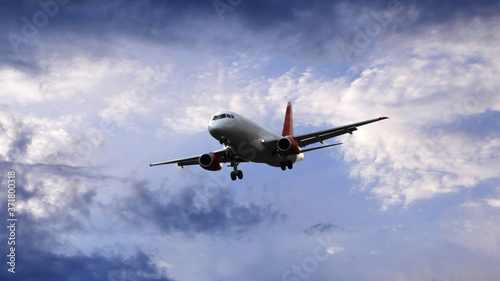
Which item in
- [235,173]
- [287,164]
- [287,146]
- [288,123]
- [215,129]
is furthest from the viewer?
[288,123]

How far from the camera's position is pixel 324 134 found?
45344 millimetres

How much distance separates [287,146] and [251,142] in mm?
3712

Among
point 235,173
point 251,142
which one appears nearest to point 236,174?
point 235,173

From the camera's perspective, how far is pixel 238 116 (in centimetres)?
4281

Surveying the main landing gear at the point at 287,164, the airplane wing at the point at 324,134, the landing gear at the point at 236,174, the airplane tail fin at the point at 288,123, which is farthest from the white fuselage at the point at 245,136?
the airplane tail fin at the point at 288,123

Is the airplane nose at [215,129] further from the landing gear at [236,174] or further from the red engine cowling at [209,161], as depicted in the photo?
the landing gear at [236,174]

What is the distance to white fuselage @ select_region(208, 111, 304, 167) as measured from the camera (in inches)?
1619

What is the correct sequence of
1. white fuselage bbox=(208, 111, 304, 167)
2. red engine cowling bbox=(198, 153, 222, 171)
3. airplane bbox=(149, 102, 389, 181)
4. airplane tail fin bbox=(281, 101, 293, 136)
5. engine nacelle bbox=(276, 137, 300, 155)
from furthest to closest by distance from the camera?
airplane tail fin bbox=(281, 101, 293, 136) < red engine cowling bbox=(198, 153, 222, 171) < engine nacelle bbox=(276, 137, 300, 155) < airplane bbox=(149, 102, 389, 181) < white fuselage bbox=(208, 111, 304, 167)

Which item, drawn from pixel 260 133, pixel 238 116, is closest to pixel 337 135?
pixel 260 133

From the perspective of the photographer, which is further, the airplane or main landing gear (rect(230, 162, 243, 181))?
main landing gear (rect(230, 162, 243, 181))

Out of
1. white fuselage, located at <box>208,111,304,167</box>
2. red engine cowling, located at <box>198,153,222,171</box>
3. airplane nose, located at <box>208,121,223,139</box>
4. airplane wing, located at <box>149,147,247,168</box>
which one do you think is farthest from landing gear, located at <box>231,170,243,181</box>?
airplane nose, located at <box>208,121,223,139</box>

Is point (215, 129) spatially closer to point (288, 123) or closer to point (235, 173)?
point (235, 173)

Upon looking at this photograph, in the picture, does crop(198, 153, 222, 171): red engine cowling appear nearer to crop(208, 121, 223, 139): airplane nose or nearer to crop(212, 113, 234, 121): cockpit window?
crop(208, 121, 223, 139): airplane nose

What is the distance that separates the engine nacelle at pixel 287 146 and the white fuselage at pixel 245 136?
2.24 m
